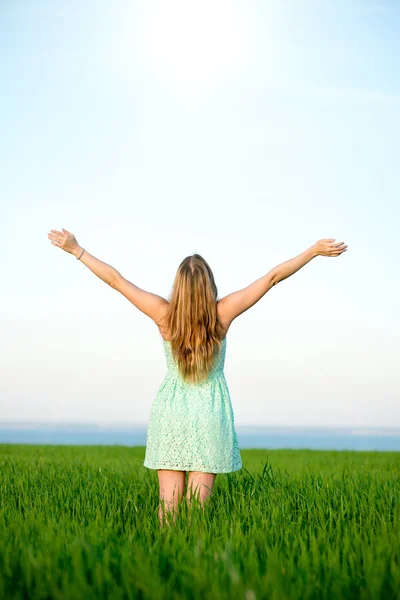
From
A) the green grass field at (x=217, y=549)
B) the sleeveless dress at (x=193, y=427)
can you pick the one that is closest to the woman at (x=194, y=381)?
the sleeveless dress at (x=193, y=427)

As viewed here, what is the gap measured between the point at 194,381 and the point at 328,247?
1642 mm

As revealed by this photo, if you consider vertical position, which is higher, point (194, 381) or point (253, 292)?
point (253, 292)

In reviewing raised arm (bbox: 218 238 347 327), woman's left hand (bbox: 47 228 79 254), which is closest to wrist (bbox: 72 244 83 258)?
woman's left hand (bbox: 47 228 79 254)

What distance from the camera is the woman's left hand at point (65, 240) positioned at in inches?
245

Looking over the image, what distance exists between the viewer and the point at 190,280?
5516 mm

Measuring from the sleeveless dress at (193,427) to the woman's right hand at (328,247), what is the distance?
1167mm

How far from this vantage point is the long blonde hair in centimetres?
552

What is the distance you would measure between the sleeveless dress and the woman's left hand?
4.47 ft

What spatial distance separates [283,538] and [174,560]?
120 cm

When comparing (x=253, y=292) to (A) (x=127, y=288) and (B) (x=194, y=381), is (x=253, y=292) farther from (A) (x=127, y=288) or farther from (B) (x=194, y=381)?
(A) (x=127, y=288)

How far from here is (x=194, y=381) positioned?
5.65m

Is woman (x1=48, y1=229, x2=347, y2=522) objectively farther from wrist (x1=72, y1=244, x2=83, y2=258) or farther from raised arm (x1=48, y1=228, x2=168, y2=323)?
wrist (x1=72, y1=244, x2=83, y2=258)

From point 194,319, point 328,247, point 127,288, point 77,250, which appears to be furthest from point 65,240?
point 328,247

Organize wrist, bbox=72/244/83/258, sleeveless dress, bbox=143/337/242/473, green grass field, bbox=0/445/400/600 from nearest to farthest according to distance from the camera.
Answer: green grass field, bbox=0/445/400/600, sleeveless dress, bbox=143/337/242/473, wrist, bbox=72/244/83/258
